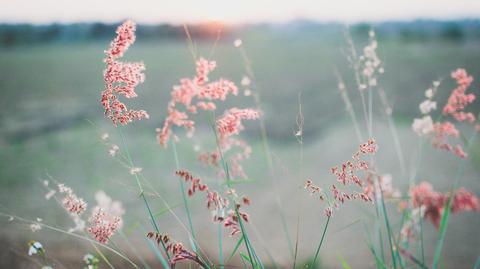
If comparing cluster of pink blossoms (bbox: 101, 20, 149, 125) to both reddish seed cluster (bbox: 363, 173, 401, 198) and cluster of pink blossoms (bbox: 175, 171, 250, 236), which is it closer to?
cluster of pink blossoms (bbox: 175, 171, 250, 236)

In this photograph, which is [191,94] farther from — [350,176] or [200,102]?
[350,176]

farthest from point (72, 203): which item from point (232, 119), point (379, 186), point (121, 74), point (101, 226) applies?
point (379, 186)

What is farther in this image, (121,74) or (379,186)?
(379,186)

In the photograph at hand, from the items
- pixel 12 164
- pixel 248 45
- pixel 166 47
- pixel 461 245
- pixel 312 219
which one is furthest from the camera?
pixel 166 47

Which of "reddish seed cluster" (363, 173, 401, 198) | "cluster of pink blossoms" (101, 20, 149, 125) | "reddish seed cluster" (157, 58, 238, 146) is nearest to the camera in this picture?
"reddish seed cluster" (157, 58, 238, 146)

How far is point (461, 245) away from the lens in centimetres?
368

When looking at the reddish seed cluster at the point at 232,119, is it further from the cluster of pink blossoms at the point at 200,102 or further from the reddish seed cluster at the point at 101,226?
the reddish seed cluster at the point at 101,226

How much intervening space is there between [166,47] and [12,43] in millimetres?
4893

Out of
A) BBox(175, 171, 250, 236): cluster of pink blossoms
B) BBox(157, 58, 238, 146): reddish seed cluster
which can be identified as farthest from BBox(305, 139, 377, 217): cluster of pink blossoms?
BBox(157, 58, 238, 146): reddish seed cluster

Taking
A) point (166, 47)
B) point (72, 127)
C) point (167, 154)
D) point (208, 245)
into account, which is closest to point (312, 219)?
point (208, 245)

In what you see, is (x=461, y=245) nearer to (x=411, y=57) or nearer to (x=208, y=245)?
(x=208, y=245)

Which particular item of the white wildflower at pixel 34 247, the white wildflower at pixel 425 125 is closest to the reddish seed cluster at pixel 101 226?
the white wildflower at pixel 34 247

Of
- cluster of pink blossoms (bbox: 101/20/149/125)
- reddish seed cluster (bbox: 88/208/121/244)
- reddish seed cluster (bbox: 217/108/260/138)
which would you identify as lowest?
reddish seed cluster (bbox: 88/208/121/244)

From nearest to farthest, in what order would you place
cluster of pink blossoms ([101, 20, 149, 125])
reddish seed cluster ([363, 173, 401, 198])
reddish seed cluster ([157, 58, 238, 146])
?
1. reddish seed cluster ([157, 58, 238, 146])
2. cluster of pink blossoms ([101, 20, 149, 125])
3. reddish seed cluster ([363, 173, 401, 198])
